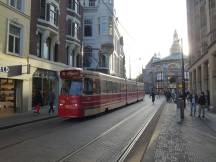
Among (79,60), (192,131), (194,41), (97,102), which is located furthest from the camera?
(194,41)

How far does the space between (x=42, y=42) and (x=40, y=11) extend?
275 centimetres

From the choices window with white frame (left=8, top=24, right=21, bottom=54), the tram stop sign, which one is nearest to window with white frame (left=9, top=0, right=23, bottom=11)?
window with white frame (left=8, top=24, right=21, bottom=54)

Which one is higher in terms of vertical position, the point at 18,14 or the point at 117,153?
the point at 18,14

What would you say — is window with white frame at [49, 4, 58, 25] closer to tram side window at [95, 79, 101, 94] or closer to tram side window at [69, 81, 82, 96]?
tram side window at [95, 79, 101, 94]

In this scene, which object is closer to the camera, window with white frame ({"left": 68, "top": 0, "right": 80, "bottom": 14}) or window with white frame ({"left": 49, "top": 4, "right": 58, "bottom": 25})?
window with white frame ({"left": 49, "top": 4, "right": 58, "bottom": 25})

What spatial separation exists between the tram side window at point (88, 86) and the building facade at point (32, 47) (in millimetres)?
6084

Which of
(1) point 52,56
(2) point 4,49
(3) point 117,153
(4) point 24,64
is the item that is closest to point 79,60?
(1) point 52,56

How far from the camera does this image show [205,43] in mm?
37031

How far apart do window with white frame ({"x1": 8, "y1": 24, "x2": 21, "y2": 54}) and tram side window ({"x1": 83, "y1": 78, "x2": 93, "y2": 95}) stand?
7099mm

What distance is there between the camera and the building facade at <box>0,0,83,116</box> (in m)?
23.6

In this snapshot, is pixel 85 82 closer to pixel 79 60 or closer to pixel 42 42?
pixel 42 42

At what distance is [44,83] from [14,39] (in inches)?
270

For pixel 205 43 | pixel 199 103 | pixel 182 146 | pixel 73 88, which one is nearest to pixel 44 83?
pixel 73 88

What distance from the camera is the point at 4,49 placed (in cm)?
2317
